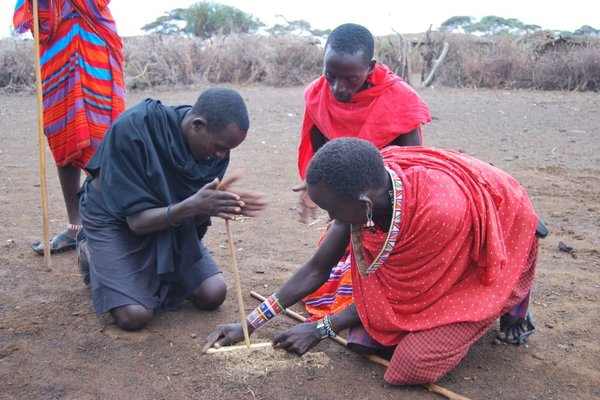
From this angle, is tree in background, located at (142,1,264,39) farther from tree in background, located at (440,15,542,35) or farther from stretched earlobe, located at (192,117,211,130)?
stretched earlobe, located at (192,117,211,130)

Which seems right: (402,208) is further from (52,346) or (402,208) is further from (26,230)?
(26,230)

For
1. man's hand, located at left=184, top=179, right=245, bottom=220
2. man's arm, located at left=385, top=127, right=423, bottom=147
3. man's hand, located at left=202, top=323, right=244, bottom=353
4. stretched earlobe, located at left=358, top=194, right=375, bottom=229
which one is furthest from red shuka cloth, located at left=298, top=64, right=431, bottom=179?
man's hand, located at left=202, top=323, right=244, bottom=353

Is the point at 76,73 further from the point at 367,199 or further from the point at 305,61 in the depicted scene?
the point at 305,61

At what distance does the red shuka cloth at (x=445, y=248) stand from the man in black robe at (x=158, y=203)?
648 millimetres

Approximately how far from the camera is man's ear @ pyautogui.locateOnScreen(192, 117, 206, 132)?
2904mm

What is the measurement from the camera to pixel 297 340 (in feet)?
9.29

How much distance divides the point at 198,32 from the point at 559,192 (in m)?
19.0

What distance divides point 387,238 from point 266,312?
708 millimetres

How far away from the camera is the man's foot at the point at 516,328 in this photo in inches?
115

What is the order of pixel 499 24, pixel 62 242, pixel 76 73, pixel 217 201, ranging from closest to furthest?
1. pixel 217 201
2. pixel 76 73
3. pixel 62 242
4. pixel 499 24

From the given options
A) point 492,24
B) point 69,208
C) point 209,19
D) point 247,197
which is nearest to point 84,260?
point 69,208

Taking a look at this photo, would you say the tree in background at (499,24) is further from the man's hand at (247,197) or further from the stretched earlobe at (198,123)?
the man's hand at (247,197)

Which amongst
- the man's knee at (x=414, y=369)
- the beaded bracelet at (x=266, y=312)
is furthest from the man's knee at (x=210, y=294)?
the man's knee at (x=414, y=369)

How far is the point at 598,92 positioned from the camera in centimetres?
1173
